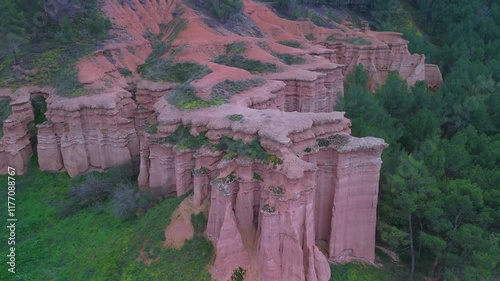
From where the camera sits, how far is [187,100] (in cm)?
2850

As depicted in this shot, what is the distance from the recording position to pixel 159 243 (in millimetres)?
22688

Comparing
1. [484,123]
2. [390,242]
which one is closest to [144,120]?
[390,242]

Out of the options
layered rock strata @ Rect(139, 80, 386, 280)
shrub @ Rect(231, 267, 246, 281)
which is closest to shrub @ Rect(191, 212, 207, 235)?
layered rock strata @ Rect(139, 80, 386, 280)

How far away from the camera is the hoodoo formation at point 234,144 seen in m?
20.2

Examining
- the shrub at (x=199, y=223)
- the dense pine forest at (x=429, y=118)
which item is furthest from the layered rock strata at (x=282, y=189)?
the dense pine forest at (x=429, y=118)

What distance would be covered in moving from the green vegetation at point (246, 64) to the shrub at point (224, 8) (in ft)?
33.8

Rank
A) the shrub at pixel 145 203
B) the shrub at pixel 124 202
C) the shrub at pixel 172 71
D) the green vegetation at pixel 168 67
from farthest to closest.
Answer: the shrub at pixel 172 71 < the green vegetation at pixel 168 67 < the shrub at pixel 124 202 < the shrub at pixel 145 203

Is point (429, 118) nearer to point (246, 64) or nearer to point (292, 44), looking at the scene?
point (246, 64)

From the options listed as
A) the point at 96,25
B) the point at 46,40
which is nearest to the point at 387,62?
the point at 96,25

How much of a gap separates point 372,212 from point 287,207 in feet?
21.1

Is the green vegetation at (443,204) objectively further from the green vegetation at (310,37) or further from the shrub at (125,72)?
the green vegetation at (310,37)

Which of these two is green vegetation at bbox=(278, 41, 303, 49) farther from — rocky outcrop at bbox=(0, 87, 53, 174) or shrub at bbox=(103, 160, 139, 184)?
rocky outcrop at bbox=(0, 87, 53, 174)

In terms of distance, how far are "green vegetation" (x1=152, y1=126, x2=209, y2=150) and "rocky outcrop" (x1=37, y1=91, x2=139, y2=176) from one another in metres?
6.24

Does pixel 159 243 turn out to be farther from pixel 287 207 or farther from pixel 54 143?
pixel 54 143
